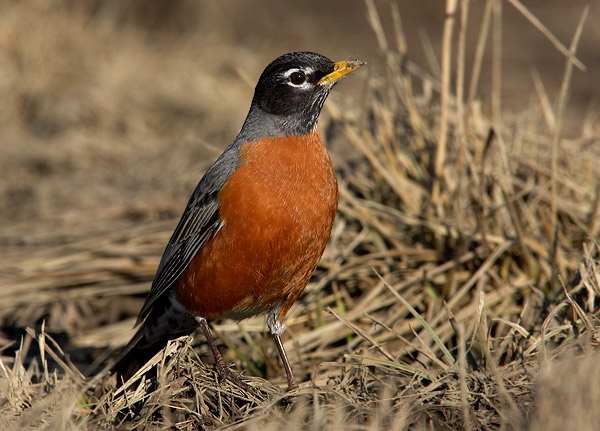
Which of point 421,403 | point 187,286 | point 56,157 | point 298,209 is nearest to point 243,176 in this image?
point 298,209

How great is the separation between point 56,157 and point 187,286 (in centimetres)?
384

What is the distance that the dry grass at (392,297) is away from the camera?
3.66 metres

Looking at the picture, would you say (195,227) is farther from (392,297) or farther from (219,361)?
(392,297)

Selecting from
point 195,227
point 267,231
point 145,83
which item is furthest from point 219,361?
point 145,83

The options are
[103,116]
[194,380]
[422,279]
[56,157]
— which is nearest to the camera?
[194,380]

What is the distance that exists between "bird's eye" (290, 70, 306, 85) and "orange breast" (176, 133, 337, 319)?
0.34m

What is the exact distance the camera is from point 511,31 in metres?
12.9

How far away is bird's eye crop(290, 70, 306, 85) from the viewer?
4902mm

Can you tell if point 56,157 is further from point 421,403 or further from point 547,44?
point 547,44

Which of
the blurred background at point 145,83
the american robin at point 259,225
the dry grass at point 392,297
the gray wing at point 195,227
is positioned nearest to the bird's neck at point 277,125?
the american robin at point 259,225

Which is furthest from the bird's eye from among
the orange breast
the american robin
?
the orange breast

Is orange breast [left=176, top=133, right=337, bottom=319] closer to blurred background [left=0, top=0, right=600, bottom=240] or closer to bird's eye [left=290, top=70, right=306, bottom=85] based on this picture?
bird's eye [left=290, top=70, right=306, bottom=85]

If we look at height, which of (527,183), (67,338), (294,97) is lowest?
(67,338)

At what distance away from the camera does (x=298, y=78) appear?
4918mm
